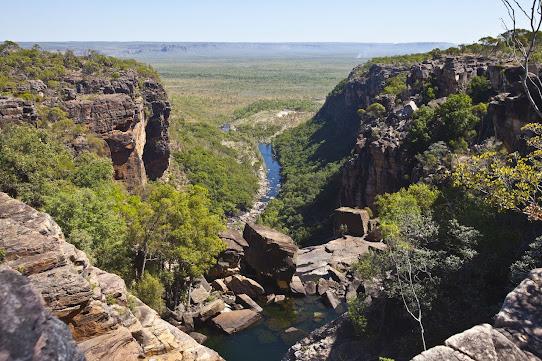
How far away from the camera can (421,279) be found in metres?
27.2

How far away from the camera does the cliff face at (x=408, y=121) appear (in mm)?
44938

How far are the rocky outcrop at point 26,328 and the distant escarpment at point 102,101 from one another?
43448 mm

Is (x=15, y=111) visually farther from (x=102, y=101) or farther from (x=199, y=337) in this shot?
(x=199, y=337)

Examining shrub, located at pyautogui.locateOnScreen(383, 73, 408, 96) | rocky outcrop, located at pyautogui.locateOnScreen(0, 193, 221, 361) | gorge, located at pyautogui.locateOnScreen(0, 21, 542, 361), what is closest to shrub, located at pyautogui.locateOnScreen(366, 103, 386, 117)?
gorge, located at pyautogui.locateOnScreen(0, 21, 542, 361)

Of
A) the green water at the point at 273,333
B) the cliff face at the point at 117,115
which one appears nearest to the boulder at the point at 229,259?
the green water at the point at 273,333

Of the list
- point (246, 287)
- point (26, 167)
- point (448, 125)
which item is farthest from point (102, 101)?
point (448, 125)

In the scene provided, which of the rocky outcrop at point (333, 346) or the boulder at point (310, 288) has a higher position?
the rocky outcrop at point (333, 346)

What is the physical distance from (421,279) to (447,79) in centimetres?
5641

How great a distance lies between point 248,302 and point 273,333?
452cm

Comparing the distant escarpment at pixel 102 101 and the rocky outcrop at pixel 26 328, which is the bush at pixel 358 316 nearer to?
the rocky outcrop at pixel 26 328

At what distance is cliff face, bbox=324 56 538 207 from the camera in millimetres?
44938

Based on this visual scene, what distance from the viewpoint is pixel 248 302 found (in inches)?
1709

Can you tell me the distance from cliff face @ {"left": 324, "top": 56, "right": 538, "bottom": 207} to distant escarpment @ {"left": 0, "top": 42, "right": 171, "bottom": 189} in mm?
32333

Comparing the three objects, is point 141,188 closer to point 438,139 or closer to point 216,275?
point 216,275
